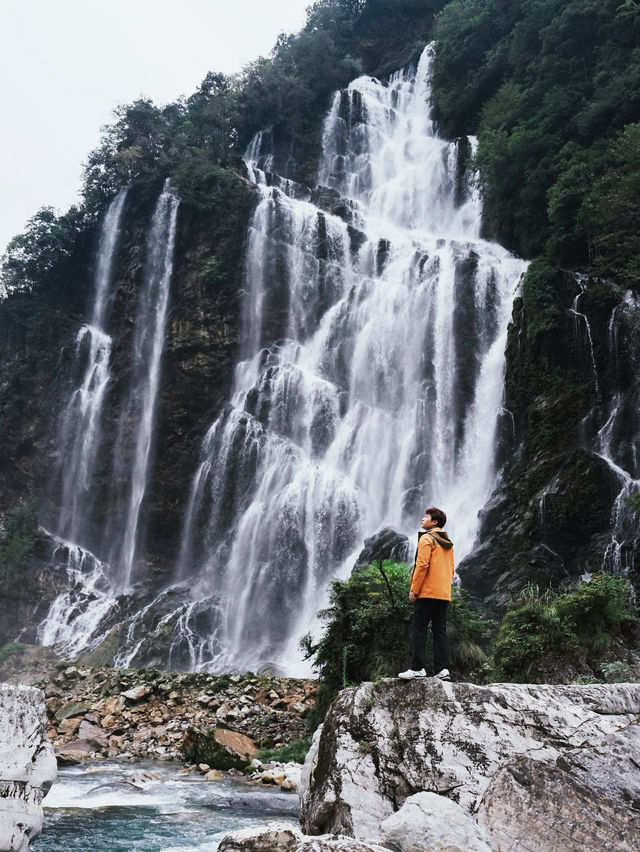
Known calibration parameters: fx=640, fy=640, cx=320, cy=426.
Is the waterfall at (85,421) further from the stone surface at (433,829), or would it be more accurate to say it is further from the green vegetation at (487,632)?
the stone surface at (433,829)

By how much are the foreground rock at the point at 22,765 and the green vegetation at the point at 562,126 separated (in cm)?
1495

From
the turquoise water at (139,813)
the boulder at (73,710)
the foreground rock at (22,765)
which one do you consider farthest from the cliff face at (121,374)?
the foreground rock at (22,765)

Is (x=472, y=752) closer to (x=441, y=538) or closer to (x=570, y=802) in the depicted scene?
(x=570, y=802)

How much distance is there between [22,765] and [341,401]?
1828 centimetres

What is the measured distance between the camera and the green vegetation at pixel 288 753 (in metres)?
8.56

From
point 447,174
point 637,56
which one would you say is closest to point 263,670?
point 637,56

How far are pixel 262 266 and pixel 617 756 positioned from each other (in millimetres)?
25221

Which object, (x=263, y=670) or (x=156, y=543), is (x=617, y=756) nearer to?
(x=263, y=670)

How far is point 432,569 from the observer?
15.0 feet

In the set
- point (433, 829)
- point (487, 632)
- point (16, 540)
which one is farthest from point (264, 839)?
A: point (16, 540)

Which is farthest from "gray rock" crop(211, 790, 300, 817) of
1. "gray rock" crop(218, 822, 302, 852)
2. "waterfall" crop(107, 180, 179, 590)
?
"waterfall" crop(107, 180, 179, 590)

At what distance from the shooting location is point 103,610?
22.6 metres

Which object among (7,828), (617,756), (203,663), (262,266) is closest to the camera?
(617,756)

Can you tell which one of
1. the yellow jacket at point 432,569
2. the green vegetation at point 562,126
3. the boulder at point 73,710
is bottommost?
the boulder at point 73,710
